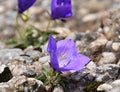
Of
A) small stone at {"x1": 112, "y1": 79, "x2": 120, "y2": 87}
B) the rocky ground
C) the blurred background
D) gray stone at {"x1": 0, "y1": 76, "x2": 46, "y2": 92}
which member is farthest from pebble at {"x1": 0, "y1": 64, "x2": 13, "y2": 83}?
the blurred background

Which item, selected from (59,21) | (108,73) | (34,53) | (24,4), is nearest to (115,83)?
(108,73)

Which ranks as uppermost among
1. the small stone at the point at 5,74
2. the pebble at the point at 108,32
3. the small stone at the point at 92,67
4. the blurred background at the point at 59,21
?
the small stone at the point at 5,74

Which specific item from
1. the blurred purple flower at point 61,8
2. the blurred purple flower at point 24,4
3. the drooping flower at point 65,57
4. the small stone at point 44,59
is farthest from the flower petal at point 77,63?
the blurred purple flower at point 24,4

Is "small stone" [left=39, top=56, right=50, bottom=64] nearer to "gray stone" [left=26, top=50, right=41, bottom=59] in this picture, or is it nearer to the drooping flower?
"gray stone" [left=26, top=50, right=41, bottom=59]

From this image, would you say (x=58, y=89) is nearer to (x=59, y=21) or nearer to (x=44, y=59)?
(x=44, y=59)

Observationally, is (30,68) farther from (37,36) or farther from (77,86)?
(37,36)

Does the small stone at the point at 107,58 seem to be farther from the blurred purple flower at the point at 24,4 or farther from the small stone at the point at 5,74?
the blurred purple flower at the point at 24,4

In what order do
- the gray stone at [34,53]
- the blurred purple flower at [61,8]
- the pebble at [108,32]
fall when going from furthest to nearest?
the pebble at [108,32]
the blurred purple flower at [61,8]
the gray stone at [34,53]
